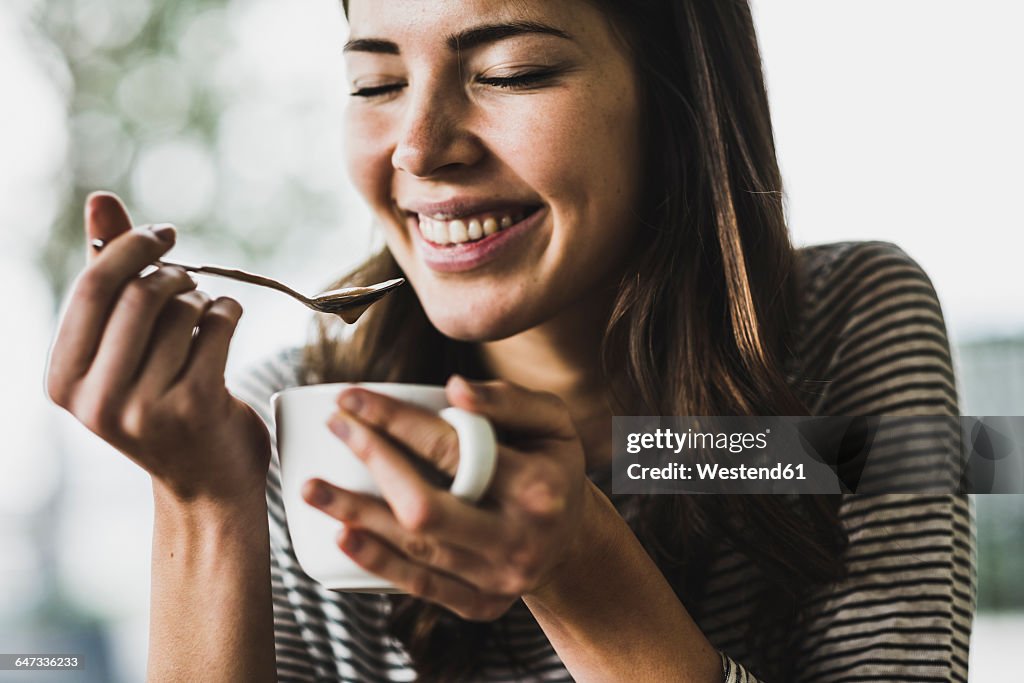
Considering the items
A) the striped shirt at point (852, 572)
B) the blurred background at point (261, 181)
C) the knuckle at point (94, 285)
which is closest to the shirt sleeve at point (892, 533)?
the striped shirt at point (852, 572)

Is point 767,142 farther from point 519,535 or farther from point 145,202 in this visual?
point 145,202

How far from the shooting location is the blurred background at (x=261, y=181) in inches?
37.5

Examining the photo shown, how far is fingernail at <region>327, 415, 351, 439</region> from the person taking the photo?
35 cm

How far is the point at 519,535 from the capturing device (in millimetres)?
336

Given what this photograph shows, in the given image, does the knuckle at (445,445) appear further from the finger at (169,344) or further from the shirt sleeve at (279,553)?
the shirt sleeve at (279,553)

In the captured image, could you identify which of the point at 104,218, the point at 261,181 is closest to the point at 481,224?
the point at 104,218

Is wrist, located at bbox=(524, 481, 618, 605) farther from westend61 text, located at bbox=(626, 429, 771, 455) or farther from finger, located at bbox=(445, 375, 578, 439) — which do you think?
westend61 text, located at bbox=(626, 429, 771, 455)

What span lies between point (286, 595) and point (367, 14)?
1.70 feet

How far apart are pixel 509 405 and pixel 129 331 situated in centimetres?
17

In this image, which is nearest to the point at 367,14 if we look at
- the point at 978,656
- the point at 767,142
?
the point at 767,142

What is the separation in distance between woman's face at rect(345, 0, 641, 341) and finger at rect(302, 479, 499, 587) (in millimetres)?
334

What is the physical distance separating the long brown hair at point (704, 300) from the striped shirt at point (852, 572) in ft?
0.07

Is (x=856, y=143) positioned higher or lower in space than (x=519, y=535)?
higher

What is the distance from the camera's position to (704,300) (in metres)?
0.75
